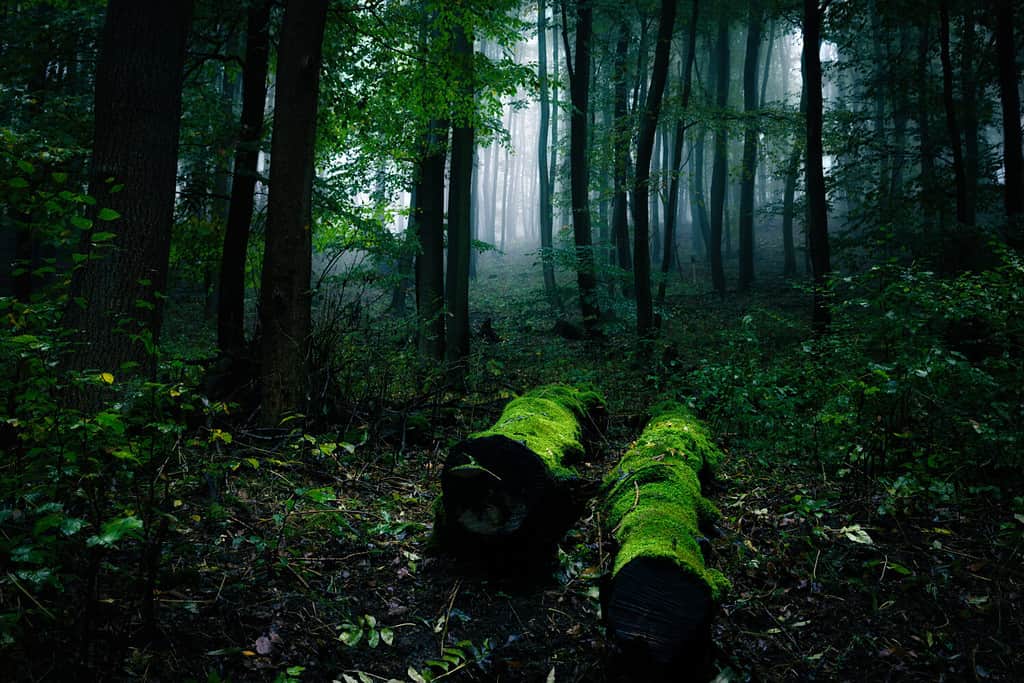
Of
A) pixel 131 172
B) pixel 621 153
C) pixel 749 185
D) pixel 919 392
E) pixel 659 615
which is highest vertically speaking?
pixel 749 185

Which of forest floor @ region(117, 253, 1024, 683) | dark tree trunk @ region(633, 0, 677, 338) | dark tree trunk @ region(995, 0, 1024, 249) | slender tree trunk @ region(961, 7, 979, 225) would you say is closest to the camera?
forest floor @ region(117, 253, 1024, 683)

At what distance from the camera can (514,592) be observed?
3.43m

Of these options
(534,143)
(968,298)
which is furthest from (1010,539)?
(534,143)

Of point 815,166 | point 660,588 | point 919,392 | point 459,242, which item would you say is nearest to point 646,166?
point 815,166

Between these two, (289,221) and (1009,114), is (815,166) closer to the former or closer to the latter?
(1009,114)

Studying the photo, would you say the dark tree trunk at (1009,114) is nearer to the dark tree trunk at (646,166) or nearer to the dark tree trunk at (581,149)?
the dark tree trunk at (646,166)

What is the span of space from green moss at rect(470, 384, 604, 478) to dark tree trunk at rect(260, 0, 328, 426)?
211 centimetres

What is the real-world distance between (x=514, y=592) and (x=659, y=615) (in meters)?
1.22

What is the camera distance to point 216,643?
2.46m

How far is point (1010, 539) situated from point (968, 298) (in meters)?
2.33

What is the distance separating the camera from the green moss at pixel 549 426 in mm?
3730

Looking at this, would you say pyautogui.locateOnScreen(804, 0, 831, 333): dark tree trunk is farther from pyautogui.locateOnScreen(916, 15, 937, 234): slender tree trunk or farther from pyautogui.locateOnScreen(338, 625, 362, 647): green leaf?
pyautogui.locateOnScreen(338, 625, 362, 647): green leaf

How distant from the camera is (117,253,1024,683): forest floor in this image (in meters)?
2.66

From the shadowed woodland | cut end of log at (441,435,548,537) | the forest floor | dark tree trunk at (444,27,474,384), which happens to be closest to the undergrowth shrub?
the shadowed woodland
